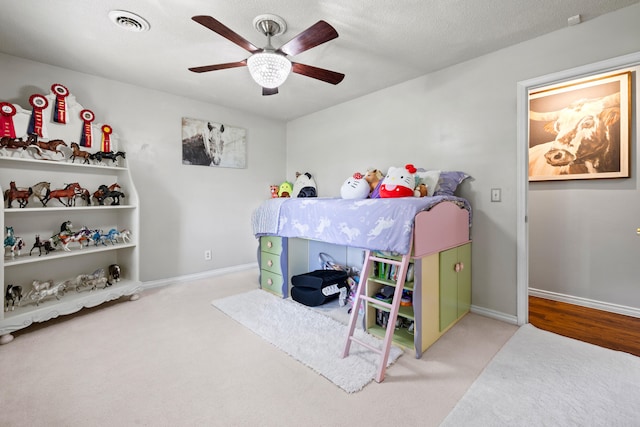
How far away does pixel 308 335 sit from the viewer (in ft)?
6.82

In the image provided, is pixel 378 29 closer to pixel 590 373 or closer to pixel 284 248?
pixel 284 248

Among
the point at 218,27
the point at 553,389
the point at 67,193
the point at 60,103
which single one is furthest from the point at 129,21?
the point at 553,389

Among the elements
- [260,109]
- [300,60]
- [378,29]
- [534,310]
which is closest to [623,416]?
[534,310]

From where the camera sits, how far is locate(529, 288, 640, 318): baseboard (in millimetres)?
2434

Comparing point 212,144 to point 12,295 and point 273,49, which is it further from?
point 12,295

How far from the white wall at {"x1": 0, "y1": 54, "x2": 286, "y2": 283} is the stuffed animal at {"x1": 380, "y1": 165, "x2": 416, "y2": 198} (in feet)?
7.73

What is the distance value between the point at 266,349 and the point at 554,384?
68.2 inches

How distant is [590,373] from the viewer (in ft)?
5.27

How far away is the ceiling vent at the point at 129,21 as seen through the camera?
182 cm

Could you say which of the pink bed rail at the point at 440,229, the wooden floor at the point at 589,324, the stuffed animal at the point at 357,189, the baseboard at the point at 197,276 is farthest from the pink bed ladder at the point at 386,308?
the baseboard at the point at 197,276

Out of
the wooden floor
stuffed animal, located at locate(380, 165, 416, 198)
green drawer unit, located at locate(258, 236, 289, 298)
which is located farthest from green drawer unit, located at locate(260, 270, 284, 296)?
the wooden floor

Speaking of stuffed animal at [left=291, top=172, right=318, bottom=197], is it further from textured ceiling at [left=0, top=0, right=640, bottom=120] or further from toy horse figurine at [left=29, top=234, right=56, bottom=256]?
toy horse figurine at [left=29, top=234, right=56, bottom=256]

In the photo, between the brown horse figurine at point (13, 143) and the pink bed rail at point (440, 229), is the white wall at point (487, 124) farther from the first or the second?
the brown horse figurine at point (13, 143)

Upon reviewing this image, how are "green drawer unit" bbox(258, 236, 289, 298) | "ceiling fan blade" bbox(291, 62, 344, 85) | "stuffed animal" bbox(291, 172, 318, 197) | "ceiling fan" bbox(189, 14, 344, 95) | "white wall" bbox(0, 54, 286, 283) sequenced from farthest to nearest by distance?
"stuffed animal" bbox(291, 172, 318, 197), "green drawer unit" bbox(258, 236, 289, 298), "white wall" bbox(0, 54, 286, 283), "ceiling fan blade" bbox(291, 62, 344, 85), "ceiling fan" bbox(189, 14, 344, 95)
